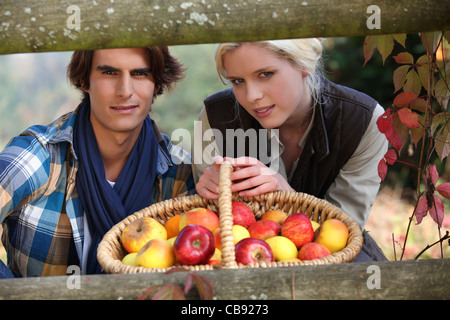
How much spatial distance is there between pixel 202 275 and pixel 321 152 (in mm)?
1358

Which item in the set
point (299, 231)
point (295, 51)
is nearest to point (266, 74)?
point (295, 51)

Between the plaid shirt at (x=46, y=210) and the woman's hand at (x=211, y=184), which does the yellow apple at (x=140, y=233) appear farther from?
the plaid shirt at (x=46, y=210)

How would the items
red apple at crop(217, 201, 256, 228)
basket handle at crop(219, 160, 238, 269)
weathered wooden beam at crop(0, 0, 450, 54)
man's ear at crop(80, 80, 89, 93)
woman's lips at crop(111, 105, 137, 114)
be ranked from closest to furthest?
weathered wooden beam at crop(0, 0, 450, 54) < basket handle at crop(219, 160, 238, 269) < red apple at crop(217, 201, 256, 228) < woman's lips at crop(111, 105, 137, 114) < man's ear at crop(80, 80, 89, 93)

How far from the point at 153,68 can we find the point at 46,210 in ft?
2.77

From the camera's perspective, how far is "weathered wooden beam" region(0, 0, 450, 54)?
1027 mm

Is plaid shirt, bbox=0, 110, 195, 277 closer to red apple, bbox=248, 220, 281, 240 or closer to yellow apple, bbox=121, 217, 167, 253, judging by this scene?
yellow apple, bbox=121, 217, 167, 253

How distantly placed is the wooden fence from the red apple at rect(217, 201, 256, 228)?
2.41ft

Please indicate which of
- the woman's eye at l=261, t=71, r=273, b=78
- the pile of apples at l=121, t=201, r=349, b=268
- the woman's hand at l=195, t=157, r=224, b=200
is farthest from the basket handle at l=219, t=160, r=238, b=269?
the woman's eye at l=261, t=71, r=273, b=78

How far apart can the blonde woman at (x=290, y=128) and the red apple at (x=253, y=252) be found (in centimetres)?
43

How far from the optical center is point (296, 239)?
66.7 inches

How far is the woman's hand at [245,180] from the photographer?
6.25 ft

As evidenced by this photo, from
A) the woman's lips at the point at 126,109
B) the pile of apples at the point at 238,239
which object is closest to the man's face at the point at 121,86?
the woman's lips at the point at 126,109

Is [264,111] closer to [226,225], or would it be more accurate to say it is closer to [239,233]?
[239,233]

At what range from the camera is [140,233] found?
170 cm
